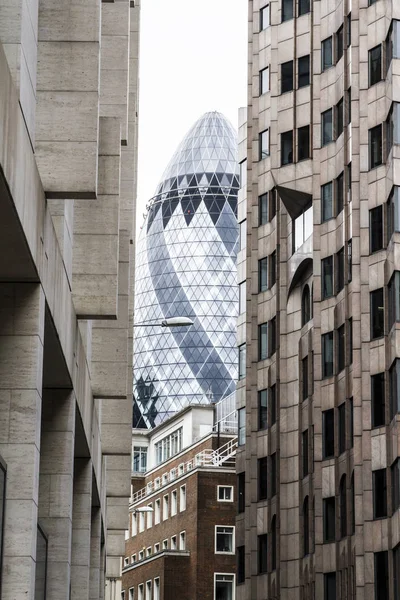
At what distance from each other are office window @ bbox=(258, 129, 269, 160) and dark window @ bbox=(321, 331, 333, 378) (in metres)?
16.0

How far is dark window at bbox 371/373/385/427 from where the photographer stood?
198 feet

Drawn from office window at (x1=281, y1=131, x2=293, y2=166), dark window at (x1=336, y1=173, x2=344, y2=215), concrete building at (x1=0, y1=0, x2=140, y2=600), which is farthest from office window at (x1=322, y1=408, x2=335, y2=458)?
concrete building at (x1=0, y1=0, x2=140, y2=600)

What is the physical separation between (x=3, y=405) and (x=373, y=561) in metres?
41.5

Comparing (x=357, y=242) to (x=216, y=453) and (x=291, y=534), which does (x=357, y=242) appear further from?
(x=216, y=453)

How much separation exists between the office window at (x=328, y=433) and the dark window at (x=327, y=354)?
6.14 ft

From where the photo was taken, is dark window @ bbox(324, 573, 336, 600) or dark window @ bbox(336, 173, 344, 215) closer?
dark window @ bbox(324, 573, 336, 600)

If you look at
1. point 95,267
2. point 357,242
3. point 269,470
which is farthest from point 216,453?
point 95,267

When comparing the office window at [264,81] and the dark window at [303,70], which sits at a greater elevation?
the office window at [264,81]

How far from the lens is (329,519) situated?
66375 mm

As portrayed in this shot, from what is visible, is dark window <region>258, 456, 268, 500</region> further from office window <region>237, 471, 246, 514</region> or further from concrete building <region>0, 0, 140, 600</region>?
concrete building <region>0, 0, 140, 600</region>

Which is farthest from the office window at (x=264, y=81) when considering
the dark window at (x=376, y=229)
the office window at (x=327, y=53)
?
the dark window at (x=376, y=229)

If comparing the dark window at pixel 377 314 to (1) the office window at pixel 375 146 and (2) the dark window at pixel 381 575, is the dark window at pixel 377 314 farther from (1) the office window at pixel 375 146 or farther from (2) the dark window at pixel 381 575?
(2) the dark window at pixel 381 575

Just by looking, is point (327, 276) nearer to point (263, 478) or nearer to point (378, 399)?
point (378, 399)

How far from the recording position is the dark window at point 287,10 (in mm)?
78938
